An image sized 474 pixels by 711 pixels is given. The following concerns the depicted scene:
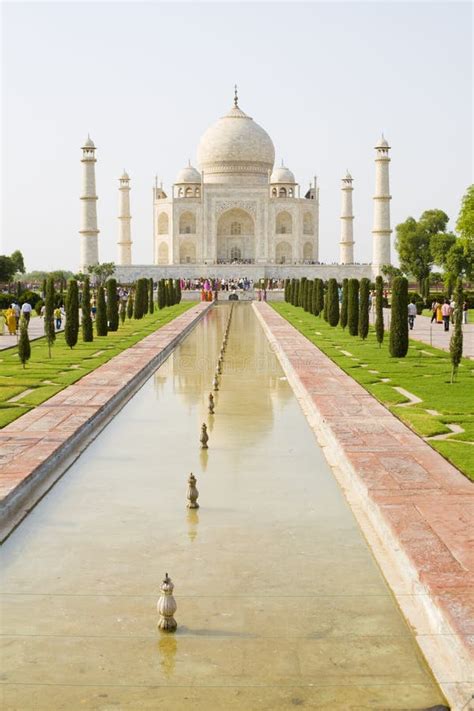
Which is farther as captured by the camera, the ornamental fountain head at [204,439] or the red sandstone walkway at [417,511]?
the ornamental fountain head at [204,439]

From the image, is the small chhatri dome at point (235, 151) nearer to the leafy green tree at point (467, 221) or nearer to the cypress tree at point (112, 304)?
the leafy green tree at point (467, 221)

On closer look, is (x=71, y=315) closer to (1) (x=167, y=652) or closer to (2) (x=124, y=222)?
(1) (x=167, y=652)

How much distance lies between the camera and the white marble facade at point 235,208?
4769 centimetres

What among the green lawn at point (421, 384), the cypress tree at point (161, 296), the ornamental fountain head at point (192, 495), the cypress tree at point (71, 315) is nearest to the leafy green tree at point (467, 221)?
the cypress tree at point (161, 296)

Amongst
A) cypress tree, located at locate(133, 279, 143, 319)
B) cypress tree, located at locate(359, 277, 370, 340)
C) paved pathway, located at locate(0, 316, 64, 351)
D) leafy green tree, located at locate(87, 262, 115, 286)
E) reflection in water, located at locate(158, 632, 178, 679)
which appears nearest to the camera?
reflection in water, located at locate(158, 632, 178, 679)

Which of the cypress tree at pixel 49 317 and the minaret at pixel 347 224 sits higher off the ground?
the minaret at pixel 347 224

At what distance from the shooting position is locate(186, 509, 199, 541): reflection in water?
4.58 metres

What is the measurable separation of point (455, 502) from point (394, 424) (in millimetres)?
2454

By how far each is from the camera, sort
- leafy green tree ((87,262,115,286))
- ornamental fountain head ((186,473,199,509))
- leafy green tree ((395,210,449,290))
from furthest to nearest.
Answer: leafy green tree ((395,210,449,290)) < leafy green tree ((87,262,115,286)) < ornamental fountain head ((186,473,199,509))

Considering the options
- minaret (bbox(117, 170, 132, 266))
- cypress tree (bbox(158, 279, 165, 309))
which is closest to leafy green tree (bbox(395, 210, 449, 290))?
minaret (bbox(117, 170, 132, 266))

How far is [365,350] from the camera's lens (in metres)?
14.1

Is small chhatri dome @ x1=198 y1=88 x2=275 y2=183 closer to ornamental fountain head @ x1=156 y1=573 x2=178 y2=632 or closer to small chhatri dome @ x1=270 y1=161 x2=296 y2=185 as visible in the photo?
small chhatri dome @ x1=270 y1=161 x2=296 y2=185

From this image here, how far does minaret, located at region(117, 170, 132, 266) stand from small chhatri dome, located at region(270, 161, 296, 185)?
821cm

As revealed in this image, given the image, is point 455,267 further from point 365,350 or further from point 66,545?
point 66,545
